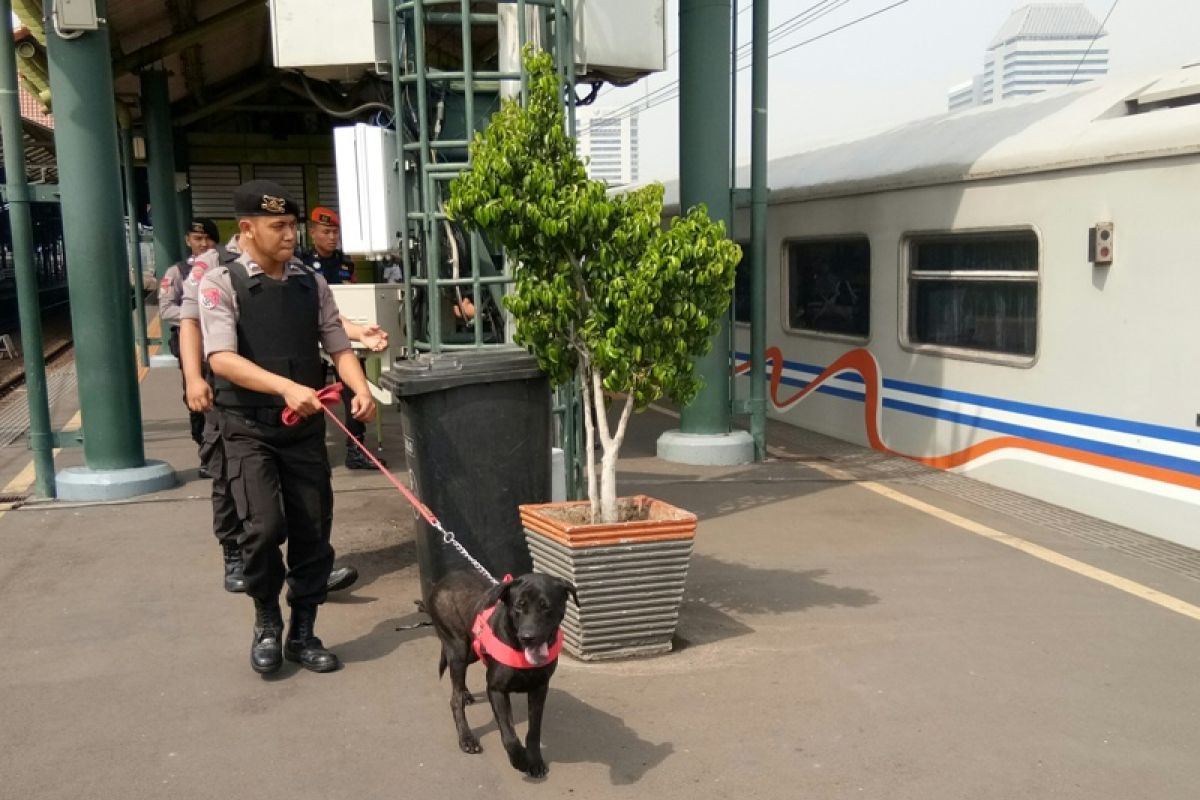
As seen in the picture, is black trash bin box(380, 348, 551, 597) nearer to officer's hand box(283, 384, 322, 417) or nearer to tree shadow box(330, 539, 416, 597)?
officer's hand box(283, 384, 322, 417)

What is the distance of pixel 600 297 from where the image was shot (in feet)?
15.0

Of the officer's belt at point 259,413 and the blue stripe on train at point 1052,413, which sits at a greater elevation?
the officer's belt at point 259,413

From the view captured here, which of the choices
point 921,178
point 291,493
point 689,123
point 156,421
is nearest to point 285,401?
point 291,493

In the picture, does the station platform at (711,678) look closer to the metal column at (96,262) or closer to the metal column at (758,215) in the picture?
the metal column at (96,262)

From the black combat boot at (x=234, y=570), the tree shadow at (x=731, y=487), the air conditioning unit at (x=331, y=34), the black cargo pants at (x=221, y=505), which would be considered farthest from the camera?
the tree shadow at (x=731, y=487)

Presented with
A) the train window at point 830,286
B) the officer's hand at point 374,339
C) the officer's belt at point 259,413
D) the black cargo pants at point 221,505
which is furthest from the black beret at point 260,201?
the train window at point 830,286

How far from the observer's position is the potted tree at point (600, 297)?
446 centimetres

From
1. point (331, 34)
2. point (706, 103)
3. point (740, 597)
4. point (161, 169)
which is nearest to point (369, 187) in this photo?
point (331, 34)

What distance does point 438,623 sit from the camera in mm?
4027

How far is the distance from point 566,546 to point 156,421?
771cm

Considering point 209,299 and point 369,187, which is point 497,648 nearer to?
point 209,299

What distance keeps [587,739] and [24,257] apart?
5480 millimetres

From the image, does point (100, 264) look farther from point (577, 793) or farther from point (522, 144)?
point (577, 793)

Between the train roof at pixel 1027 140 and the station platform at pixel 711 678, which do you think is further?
the train roof at pixel 1027 140
